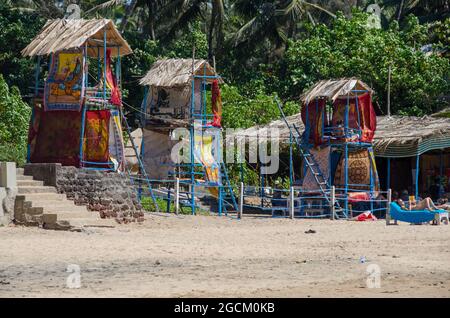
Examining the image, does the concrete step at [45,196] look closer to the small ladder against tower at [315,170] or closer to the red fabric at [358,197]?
the small ladder against tower at [315,170]

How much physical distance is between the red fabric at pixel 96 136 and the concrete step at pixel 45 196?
228 cm

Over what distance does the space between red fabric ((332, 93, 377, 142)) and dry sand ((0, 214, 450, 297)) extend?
7.92 metres

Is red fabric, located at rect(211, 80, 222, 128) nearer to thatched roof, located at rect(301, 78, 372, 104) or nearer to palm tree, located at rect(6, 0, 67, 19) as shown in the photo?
thatched roof, located at rect(301, 78, 372, 104)

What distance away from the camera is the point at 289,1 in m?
47.3

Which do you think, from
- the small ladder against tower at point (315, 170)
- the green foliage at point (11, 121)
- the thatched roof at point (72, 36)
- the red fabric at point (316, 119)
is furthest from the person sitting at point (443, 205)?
the green foliage at point (11, 121)

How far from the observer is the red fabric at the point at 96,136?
26609 millimetres

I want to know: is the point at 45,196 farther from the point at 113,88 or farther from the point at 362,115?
the point at 362,115

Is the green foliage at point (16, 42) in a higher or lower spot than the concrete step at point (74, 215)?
higher

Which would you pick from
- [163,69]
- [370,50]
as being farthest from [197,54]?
[163,69]

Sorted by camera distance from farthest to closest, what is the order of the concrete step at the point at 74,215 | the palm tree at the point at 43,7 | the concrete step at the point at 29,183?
1. the palm tree at the point at 43,7
2. the concrete step at the point at 29,183
3. the concrete step at the point at 74,215

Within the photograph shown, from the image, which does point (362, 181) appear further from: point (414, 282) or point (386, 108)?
point (414, 282)

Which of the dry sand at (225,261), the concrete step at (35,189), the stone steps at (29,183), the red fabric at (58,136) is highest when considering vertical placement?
the red fabric at (58,136)

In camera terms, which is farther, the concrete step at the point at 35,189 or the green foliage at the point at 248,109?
the green foliage at the point at 248,109

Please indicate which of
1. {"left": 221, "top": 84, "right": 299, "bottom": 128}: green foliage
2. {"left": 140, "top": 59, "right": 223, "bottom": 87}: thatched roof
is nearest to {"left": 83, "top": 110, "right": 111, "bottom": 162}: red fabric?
{"left": 140, "top": 59, "right": 223, "bottom": 87}: thatched roof
